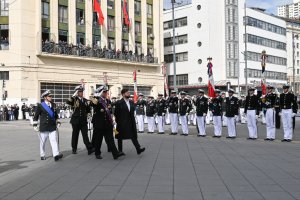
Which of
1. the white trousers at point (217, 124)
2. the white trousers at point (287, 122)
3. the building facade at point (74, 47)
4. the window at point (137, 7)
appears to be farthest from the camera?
the window at point (137, 7)

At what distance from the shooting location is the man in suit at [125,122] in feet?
39.8

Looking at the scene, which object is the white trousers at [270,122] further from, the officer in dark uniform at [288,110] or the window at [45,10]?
the window at [45,10]

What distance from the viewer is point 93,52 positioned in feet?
157

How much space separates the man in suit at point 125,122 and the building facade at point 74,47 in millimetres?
30084

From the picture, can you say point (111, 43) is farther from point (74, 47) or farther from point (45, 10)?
point (45, 10)

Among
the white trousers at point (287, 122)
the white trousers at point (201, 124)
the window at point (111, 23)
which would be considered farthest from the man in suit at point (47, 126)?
the window at point (111, 23)

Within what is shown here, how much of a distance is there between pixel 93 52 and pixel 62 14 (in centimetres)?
528

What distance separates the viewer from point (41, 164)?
11.1 meters

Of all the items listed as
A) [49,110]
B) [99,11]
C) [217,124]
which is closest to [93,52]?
[99,11]

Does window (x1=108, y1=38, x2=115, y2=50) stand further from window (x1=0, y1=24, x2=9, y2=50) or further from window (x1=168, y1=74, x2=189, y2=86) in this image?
window (x1=168, y1=74, x2=189, y2=86)

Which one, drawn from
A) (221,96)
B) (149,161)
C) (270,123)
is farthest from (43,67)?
(149,161)

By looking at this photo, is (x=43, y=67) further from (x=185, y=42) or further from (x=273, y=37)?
(x=273, y=37)

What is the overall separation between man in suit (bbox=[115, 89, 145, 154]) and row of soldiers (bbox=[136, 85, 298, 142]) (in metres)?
6.04

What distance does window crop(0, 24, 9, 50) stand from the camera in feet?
140
